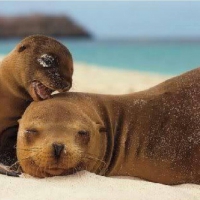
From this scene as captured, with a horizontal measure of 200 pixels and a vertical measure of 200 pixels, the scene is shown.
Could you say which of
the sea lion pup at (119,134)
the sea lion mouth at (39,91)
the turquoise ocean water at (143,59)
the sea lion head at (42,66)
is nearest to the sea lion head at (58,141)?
the sea lion pup at (119,134)

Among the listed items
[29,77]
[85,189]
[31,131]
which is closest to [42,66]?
[29,77]

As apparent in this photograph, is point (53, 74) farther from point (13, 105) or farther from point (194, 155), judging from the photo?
point (194, 155)

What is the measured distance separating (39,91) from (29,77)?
0.24m

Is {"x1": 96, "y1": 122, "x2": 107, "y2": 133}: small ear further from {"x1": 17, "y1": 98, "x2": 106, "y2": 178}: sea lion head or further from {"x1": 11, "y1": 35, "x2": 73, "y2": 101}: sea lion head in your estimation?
{"x1": 11, "y1": 35, "x2": 73, "y2": 101}: sea lion head

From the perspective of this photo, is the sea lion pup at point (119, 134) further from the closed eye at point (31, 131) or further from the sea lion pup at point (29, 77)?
the sea lion pup at point (29, 77)

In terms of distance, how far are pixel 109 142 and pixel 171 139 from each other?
434mm

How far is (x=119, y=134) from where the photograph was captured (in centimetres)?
509

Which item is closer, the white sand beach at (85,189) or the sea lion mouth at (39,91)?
the white sand beach at (85,189)

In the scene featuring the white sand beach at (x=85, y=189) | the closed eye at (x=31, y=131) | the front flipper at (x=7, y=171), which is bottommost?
the front flipper at (x=7, y=171)

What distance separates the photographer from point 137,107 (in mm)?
5203

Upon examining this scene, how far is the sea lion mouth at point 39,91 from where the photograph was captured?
16.7 ft

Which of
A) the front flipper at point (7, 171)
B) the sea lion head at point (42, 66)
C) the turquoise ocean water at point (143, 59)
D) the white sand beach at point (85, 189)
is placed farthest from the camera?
the turquoise ocean water at point (143, 59)

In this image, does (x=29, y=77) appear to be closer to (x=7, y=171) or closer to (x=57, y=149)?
(x=7, y=171)

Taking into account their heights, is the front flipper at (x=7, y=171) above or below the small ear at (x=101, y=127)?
below
